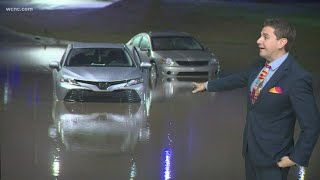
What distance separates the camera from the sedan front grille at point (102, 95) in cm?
1252

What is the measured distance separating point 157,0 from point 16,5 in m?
10.9

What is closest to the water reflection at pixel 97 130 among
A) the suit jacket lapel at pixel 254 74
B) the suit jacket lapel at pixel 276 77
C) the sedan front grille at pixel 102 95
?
the sedan front grille at pixel 102 95

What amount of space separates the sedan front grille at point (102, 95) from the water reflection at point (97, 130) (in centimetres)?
14

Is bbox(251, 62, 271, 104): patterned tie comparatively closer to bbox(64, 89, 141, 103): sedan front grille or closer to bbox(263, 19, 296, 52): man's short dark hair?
bbox(263, 19, 296, 52): man's short dark hair

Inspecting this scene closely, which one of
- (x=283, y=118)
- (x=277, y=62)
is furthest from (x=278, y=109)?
(x=277, y=62)

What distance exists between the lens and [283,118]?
4.07 metres

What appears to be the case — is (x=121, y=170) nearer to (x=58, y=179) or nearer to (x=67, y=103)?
(x=58, y=179)

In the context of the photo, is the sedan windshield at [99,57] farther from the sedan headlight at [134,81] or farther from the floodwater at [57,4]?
the floodwater at [57,4]

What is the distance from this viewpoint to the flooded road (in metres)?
7.22

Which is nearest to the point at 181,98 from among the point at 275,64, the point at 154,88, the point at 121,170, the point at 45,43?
the point at 154,88

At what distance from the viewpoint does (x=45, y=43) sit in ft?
108

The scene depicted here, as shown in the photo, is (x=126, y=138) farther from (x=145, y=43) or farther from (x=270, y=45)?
(x=145, y=43)

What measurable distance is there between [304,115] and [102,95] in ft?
29.3

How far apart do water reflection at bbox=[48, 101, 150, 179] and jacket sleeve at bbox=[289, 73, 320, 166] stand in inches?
129
